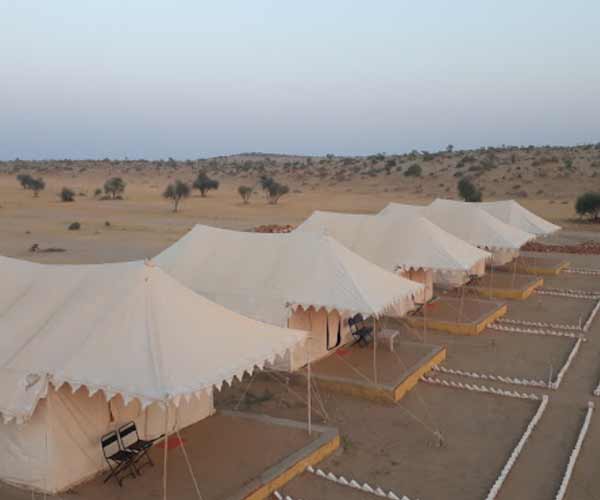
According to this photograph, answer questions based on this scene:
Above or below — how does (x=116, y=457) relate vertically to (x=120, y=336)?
below

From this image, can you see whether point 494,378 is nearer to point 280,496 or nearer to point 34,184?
point 280,496

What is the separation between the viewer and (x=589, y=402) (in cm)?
1080

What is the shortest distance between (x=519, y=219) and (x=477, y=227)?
13.0 ft

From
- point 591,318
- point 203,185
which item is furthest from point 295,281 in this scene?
point 203,185

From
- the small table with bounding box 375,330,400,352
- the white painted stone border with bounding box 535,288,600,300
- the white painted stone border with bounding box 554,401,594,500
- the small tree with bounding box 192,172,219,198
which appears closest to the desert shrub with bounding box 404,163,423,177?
the small tree with bounding box 192,172,219,198

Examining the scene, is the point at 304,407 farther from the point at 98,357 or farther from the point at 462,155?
the point at 462,155

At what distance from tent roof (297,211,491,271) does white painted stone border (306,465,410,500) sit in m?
8.39

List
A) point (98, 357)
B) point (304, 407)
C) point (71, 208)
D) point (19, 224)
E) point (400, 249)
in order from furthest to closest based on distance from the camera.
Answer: point (71, 208)
point (19, 224)
point (400, 249)
point (304, 407)
point (98, 357)

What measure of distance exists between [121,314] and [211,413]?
2.75 m

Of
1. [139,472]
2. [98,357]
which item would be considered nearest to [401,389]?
[139,472]

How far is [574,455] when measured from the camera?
28.8 ft

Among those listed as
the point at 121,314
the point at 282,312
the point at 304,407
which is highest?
the point at 121,314

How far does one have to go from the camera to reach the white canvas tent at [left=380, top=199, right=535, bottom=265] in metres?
19.8

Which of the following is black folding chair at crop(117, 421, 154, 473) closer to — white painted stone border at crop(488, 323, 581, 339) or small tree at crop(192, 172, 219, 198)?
white painted stone border at crop(488, 323, 581, 339)
